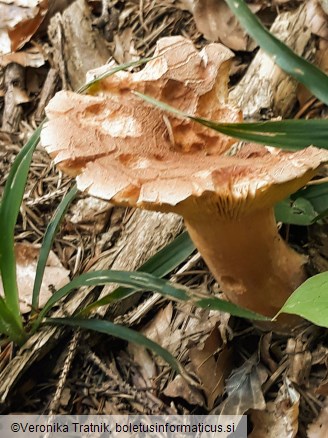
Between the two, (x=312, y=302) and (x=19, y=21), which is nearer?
(x=312, y=302)

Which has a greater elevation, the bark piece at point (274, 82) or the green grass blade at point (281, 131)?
the green grass blade at point (281, 131)

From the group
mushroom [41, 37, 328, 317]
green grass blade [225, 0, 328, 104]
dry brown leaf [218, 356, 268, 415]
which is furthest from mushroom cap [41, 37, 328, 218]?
dry brown leaf [218, 356, 268, 415]

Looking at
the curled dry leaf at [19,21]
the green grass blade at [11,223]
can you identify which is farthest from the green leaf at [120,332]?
the curled dry leaf at [19,21]

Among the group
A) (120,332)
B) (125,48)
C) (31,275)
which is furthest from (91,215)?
(125,48)

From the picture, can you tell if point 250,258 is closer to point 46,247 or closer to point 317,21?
point 46,247

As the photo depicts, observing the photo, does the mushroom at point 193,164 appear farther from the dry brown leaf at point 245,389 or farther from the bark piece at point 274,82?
the bark piece at point 274,82

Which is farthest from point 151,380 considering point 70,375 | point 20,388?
point 20,388
